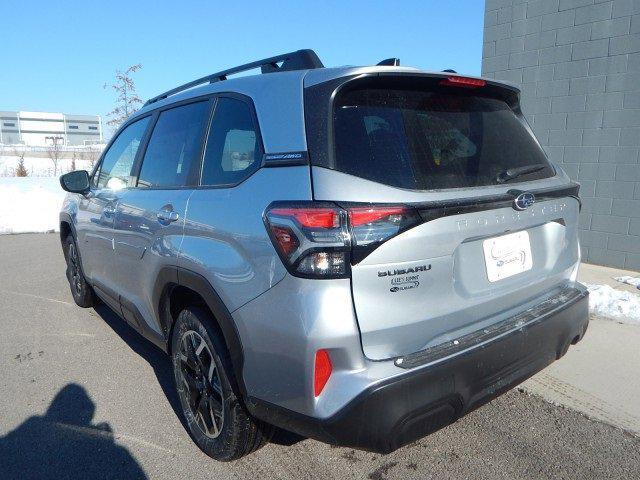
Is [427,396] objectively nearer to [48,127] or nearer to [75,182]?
[75,182]

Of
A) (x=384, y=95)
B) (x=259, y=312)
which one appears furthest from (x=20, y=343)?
(x=384, y=95)

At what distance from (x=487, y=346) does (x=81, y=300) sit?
4.45 m

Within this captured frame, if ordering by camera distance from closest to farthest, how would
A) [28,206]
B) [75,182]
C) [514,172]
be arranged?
[514,172], [75,182], [28,206]

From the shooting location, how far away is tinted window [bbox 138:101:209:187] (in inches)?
104

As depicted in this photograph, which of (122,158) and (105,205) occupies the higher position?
(122,158)

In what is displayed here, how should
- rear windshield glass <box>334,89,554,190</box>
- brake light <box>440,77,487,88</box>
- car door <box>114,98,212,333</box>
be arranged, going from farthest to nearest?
car door <box>114,98,212,333</box>, brake light <box>440,77,487,88</box>, rear windshield glass <box>334,89,554,190</box>

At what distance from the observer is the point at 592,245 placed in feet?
20.2

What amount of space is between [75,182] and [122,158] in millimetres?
670

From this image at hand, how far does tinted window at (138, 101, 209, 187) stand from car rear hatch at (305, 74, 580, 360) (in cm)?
91

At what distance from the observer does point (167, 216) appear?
104 inches

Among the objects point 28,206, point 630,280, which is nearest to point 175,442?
point 630,280

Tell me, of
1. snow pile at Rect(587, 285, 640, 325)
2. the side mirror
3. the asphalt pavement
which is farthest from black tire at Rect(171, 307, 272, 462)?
snow pile at Rect(587, 285, 640, 325)

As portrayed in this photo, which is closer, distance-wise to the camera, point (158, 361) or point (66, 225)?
point (158, 361)

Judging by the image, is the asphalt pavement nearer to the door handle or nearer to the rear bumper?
the rear bumper
